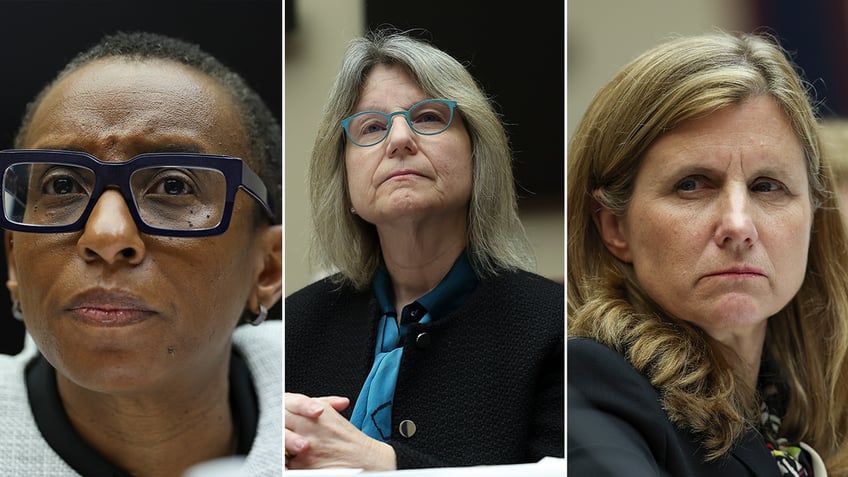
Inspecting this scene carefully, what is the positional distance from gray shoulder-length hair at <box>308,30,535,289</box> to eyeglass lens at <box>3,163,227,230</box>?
0.31 m

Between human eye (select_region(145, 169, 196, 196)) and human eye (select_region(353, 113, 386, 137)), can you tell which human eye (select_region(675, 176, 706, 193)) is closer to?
human eye (select_region(353, 113, 386, 137))

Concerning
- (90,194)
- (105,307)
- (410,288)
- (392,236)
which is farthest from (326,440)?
(90,194)

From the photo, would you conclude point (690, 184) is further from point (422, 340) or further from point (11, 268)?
point (11, 268)

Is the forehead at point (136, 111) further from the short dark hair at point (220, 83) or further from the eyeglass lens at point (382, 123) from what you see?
the eyeglass lens at point (382, 123)

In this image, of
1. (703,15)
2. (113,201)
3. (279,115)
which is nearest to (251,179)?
(279,115)

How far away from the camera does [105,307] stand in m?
2.44

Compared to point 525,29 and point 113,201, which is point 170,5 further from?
point 525,29

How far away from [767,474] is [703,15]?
1393 mm

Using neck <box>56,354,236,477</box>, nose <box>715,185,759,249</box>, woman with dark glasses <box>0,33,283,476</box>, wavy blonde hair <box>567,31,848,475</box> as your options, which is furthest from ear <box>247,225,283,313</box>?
nose <box>715,185,759,249</box>

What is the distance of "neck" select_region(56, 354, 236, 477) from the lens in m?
2.53

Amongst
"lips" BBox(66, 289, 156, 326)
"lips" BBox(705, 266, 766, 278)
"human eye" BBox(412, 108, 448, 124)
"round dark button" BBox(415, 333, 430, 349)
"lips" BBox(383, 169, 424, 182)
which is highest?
"human eye" BBox(412, 108, 448, 124)

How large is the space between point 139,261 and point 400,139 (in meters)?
0.78

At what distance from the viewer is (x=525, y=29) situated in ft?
8.86

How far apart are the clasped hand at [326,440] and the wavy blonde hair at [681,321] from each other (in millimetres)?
690
